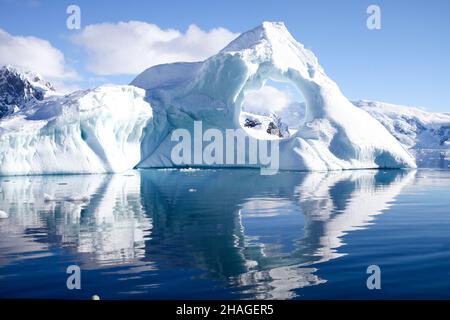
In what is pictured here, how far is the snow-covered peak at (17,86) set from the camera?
51.0 m

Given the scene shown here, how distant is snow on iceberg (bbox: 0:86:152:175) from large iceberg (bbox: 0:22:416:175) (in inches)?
2.1

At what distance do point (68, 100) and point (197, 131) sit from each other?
28.9 ft

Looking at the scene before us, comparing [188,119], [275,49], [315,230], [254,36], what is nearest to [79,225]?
[315,230]

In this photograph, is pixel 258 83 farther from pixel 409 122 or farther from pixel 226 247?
pixel 409 122

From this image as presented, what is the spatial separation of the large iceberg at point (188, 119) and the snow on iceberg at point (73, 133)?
5cm

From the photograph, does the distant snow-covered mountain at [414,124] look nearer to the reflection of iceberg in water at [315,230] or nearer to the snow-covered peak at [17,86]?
the snow-covered peak at [17,86]

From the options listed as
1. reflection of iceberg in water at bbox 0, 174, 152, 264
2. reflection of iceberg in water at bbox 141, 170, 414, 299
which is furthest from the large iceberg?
reflection of iceberg in water at bbox 141, 170, 414, 299

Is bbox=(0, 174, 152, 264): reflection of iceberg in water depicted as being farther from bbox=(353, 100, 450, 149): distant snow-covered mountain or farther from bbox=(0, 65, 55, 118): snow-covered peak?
bbox=(353, 100, 450, 149): distant snow-covered mountain

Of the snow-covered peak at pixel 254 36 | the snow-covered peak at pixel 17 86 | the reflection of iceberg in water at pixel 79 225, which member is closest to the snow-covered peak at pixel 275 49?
the snow-covered peak at pixel 254 36

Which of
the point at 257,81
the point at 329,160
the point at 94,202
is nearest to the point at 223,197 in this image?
the point at 94,202

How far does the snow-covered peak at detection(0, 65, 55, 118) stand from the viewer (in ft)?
167

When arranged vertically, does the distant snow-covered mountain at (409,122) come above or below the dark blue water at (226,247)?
above
